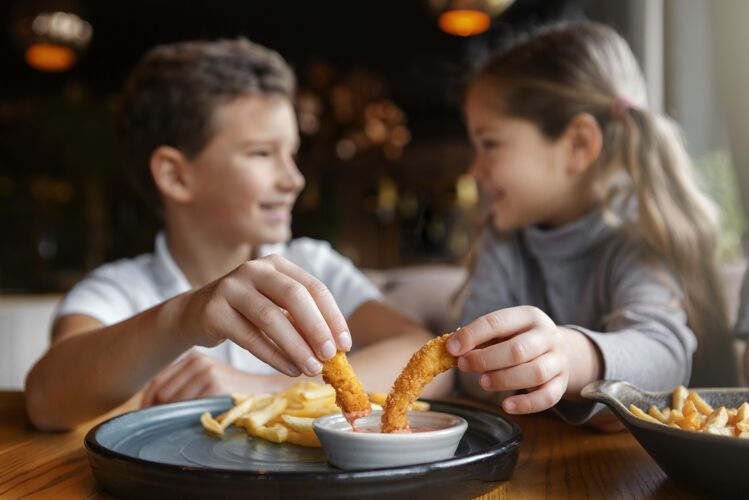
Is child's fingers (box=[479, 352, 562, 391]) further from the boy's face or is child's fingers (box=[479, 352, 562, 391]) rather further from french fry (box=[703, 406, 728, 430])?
the boy's face

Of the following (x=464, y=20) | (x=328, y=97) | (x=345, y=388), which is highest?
(x=464, y=20)

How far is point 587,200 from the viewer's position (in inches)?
64.8

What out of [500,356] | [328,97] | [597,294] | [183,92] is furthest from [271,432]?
[328,97]

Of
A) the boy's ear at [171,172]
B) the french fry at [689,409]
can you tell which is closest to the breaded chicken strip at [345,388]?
the french fry at [689,409]

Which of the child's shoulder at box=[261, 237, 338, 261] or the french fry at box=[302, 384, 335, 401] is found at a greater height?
the child's shoulder at box=[261, 237, 338, 261]

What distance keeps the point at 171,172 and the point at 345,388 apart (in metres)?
1.07

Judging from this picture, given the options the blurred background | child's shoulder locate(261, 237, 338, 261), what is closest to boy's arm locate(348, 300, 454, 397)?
child's shoulder locate(261, 237, 338, 261)

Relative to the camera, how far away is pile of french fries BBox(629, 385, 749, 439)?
750 mm

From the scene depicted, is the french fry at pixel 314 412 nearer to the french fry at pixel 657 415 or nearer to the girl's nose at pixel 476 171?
the french fry at pixel 657 415

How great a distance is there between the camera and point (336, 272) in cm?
188

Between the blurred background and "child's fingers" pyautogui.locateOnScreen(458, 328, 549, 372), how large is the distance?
1976mm

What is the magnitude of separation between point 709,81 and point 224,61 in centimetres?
262

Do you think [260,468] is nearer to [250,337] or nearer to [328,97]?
[250,337]

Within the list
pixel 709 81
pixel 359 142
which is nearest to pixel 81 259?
pixel 359 142
